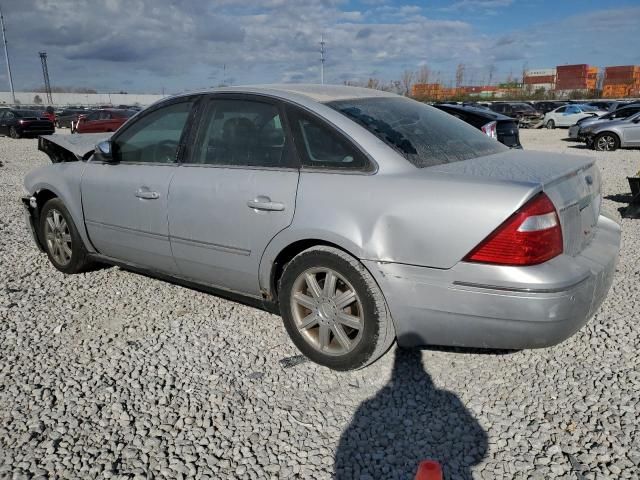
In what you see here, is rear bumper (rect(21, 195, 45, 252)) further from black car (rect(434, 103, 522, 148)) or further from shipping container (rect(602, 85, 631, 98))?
shipping container (rect(602, 85, 631, 98))

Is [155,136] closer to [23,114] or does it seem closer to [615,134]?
[615,134]

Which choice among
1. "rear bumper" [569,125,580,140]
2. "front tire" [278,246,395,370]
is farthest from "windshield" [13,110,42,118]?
"front tire" [278,246,395,370]

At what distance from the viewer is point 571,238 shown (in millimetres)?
2664

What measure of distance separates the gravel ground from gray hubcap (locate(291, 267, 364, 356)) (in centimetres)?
19

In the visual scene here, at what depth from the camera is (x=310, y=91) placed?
3.52 meters

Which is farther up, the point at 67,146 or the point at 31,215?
the point at 67,146

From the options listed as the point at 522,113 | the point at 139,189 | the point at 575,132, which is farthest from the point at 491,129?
the point at 522,113

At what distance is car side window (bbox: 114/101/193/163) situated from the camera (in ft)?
12.5

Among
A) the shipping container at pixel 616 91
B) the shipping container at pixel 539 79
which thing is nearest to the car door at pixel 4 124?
the shipping container at pixel 616 91

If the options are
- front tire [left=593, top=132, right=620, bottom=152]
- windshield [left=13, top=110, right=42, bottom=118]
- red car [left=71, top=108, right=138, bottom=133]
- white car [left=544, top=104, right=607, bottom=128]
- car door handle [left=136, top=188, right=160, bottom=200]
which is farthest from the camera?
white car [left=544, top=104, right=607, bottom=128]

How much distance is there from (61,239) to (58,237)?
0.05 m

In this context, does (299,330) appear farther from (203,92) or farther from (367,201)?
(203,92)

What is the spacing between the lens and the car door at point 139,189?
12.3 ft

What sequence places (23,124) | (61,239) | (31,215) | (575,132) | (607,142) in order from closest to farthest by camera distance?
(61,239) → (31,215) → (607,142) → (575,132) → (23,124)
